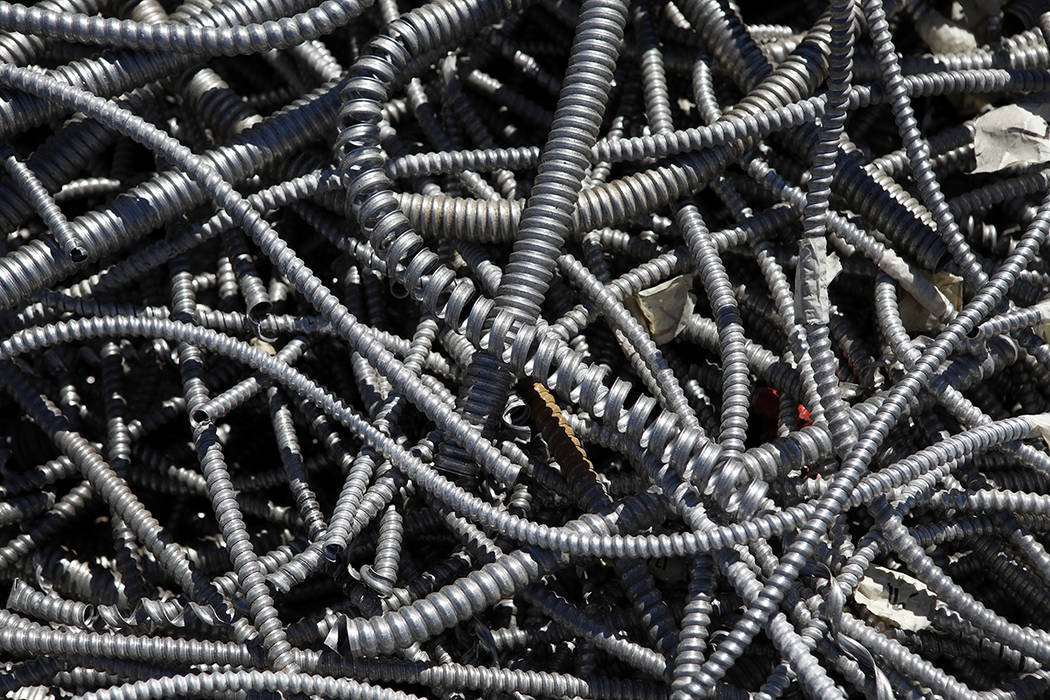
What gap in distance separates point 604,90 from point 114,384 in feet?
1.94

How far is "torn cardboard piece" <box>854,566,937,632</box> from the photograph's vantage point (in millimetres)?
848

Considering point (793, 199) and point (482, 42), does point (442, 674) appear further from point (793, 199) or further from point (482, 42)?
point (482, 42)

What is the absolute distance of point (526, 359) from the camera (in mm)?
770

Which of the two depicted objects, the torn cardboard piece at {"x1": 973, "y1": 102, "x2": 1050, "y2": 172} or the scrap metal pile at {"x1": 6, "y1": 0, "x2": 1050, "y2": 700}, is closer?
the scrap metal pile at {"x1": 6, "y1": 0, "x2": 1050, "y2": 700}

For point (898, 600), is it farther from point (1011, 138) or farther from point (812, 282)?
point (1011, 138)

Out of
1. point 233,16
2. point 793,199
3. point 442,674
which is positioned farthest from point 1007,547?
point 233,16

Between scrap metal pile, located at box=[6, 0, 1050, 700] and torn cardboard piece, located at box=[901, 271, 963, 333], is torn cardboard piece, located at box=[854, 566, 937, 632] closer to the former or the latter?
scrap metal pile, located at box=[6, 0, 1050, 700]

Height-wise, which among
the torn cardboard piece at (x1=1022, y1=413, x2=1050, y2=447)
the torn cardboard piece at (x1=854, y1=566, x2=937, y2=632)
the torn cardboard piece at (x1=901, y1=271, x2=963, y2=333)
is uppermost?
the torn cardboard piece at (x1=901, y1=271, x2=963, y2=333)

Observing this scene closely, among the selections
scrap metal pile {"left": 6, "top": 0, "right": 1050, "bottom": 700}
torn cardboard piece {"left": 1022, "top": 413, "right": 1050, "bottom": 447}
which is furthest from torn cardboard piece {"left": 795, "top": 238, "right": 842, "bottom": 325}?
torn cardboard piece {"left": 1022, "top": 413, "right": 1050, "bottom": 447}

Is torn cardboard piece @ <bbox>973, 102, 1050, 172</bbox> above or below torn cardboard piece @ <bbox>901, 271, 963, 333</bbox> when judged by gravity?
above

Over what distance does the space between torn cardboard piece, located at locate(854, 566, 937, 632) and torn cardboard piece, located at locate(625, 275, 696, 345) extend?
0.31 m

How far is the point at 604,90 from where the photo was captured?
0.85m

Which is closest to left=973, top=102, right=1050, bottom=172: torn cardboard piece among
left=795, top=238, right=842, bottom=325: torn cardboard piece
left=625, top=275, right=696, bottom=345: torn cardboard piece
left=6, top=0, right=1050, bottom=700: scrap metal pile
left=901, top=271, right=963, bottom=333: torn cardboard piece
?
left=6, top=0, right=1050, bottom=700: scrap metal pile

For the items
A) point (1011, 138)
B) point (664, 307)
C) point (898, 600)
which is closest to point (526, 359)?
point (664, 307)
